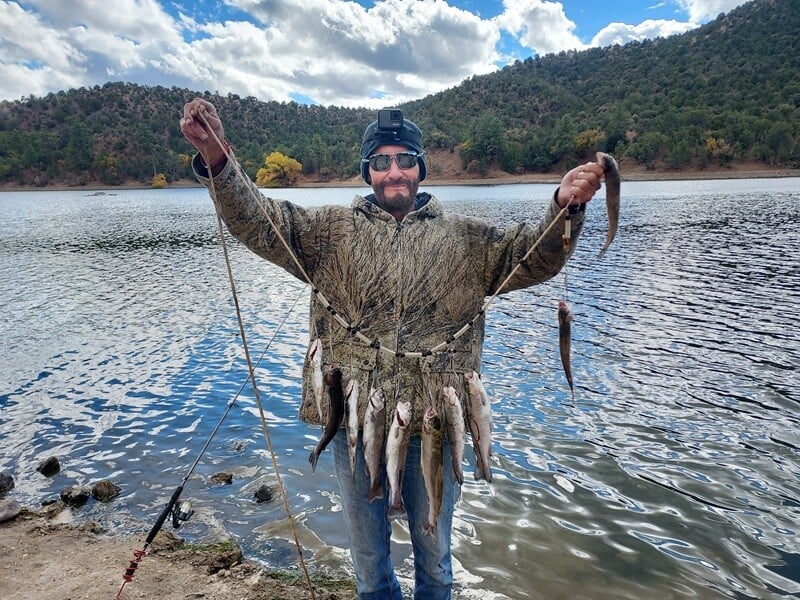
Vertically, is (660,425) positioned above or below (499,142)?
below

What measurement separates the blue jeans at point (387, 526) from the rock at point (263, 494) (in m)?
3.68

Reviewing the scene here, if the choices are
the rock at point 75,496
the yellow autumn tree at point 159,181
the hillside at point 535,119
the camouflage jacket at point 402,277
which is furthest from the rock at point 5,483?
the yellow autumn tree at point 159,181

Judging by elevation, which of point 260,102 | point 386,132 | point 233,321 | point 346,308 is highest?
point 260,102

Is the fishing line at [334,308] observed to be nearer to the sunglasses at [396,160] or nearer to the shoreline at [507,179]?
the sunglasses at [396,160]

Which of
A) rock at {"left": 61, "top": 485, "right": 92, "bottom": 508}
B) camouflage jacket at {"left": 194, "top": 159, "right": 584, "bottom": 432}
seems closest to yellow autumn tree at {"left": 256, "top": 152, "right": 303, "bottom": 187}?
rock at {"left": 61, "top": 485, "right": 92, "bottom": 508}

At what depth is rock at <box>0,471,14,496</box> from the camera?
711 centimetres

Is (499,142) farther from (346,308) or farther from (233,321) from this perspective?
(346,308)

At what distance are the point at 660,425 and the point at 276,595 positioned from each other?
6.57m

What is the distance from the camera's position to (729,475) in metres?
7.22

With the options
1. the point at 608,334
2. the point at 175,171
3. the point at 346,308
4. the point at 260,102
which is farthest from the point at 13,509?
the point at 260,102

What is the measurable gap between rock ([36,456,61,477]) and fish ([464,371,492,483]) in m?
7.01

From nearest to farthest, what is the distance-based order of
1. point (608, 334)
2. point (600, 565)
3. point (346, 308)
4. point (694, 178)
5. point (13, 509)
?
point (346, 308), point (600, 565), point (13, 509), point (608, 334), point (694, 178)

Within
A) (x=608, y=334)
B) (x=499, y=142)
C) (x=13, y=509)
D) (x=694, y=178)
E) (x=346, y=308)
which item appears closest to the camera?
(x=346, y=308)

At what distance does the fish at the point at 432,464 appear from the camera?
318 centimetres
